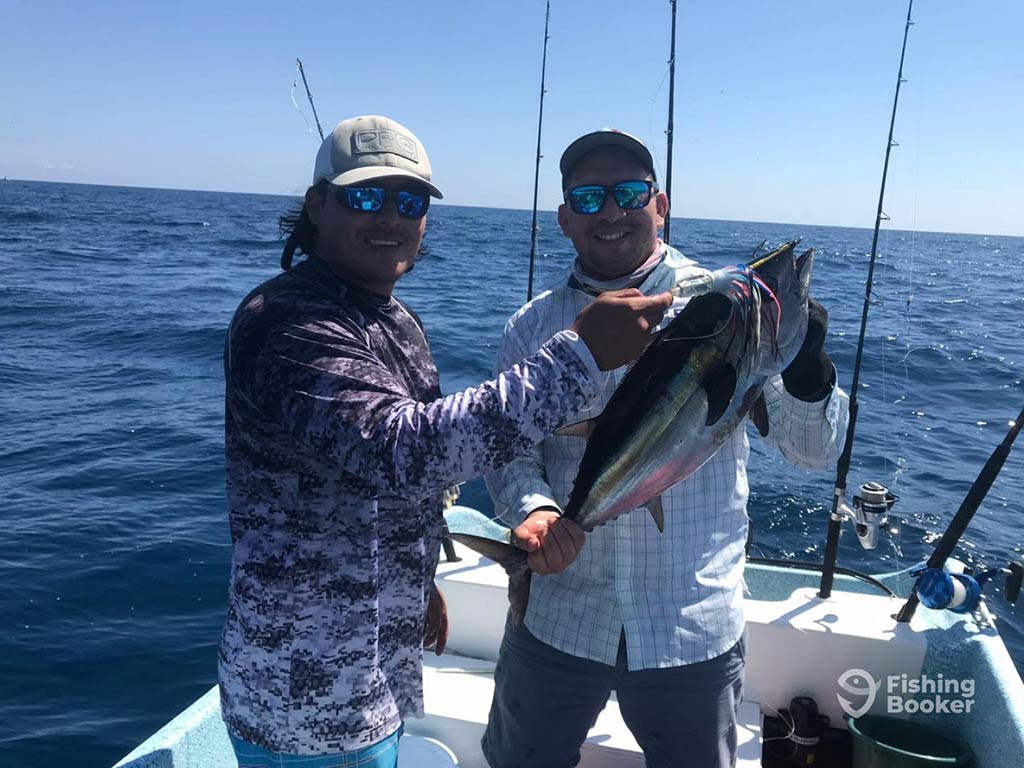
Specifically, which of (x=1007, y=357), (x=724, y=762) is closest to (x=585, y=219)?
(x=724, y=762)

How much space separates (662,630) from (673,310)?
3.58 ft

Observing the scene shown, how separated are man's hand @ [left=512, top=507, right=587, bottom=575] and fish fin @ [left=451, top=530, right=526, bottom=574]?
3 cm

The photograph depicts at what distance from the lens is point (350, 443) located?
5.40 ft

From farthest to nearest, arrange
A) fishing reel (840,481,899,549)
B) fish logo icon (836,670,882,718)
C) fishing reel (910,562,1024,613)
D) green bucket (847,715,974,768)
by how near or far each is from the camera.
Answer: fishing reel (840,481,899,549), fish logo icon (836,670,882,718), fishing reel (910,562,1024,613), green bucket (847,715,974,768)

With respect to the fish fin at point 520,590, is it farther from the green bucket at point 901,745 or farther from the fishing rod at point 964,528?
the fishing rod at point 964,528

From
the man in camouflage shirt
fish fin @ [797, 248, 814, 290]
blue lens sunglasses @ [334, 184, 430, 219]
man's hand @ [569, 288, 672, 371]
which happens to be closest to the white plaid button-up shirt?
the man in camouflage shirt


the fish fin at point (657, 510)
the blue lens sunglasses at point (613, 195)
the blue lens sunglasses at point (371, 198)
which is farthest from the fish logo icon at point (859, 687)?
the blue lens sunglasses at point (371, 198)

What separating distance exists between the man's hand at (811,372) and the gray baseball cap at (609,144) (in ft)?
2.61

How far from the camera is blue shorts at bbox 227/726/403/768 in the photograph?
2.03 metres

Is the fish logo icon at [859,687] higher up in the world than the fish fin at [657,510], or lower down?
lower down

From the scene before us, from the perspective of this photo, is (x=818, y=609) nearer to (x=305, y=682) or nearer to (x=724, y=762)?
(x=724, y=762)

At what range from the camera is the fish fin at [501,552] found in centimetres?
230

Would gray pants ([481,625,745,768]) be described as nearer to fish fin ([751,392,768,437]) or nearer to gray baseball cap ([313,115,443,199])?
fish fin ([751,392,768,437])

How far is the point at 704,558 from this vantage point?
265 centimetres
